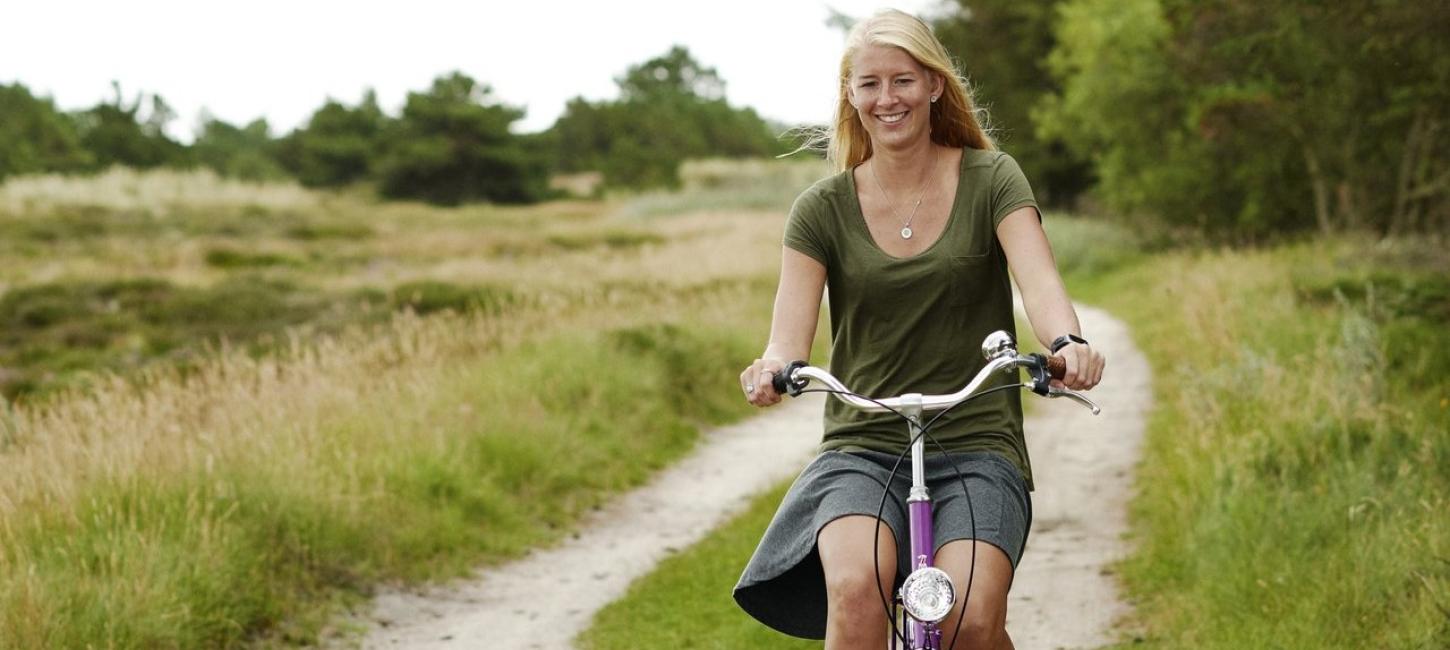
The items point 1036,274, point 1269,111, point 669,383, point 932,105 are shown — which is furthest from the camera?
point 1269,111

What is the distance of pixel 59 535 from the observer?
6.36 meters

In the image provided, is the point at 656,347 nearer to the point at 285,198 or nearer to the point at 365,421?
the point at 365,421

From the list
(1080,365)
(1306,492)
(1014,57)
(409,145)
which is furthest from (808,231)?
(409,145)

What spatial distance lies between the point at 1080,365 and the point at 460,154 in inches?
2953

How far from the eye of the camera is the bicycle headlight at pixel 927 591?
3.07m

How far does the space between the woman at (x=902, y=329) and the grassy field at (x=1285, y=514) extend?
7.71ft

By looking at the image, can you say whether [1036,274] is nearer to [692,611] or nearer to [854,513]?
[854,513]

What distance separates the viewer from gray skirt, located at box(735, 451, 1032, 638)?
10.8 ft

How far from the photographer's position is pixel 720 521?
367 inches

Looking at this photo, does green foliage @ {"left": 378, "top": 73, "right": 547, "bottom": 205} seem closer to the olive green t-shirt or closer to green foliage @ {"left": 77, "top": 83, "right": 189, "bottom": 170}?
green foliage @ {"left": 77, "top": 83, "right": 189, "bottom": 170}

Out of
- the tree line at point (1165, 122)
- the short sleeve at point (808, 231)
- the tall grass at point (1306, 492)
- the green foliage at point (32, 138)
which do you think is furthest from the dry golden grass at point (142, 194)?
the short sleeve at point (808, 231)

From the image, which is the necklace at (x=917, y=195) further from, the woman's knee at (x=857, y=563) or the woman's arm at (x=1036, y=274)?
the woman's knee at (x=857, y=563)

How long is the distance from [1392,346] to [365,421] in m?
7.19

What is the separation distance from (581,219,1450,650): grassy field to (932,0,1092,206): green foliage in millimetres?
35784
